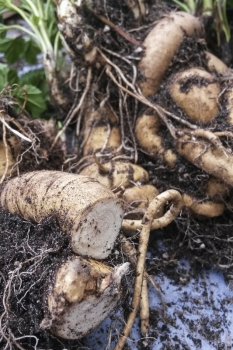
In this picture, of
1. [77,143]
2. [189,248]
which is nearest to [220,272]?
[189,248]

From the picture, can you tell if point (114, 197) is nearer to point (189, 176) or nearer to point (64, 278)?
point (64, 278)

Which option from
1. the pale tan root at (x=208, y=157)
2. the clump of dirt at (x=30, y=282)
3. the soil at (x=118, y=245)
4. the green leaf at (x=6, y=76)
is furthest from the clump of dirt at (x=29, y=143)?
the pale tan root at (x=208, y=157)

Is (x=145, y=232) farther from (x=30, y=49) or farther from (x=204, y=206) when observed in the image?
(x=30, y=49)

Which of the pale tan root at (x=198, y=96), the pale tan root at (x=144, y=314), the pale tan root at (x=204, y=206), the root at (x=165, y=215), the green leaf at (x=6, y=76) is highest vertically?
the pale tan root at (x=198, y=96)

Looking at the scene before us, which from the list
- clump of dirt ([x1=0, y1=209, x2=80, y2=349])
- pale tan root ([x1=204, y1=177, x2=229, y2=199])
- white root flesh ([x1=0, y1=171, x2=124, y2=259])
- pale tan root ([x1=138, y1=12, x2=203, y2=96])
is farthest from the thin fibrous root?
clump of dirt ([x1=0, y1=209, x2=80, y2=349])

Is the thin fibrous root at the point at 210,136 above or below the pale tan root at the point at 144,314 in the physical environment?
above

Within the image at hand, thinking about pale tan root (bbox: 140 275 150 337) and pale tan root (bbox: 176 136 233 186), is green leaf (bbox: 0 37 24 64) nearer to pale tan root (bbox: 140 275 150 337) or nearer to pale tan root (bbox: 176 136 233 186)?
pale tan root (bbox: 176 136 233 186)

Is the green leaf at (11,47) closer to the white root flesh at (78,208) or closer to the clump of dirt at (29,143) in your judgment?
the clump of dirt at (29,143)
